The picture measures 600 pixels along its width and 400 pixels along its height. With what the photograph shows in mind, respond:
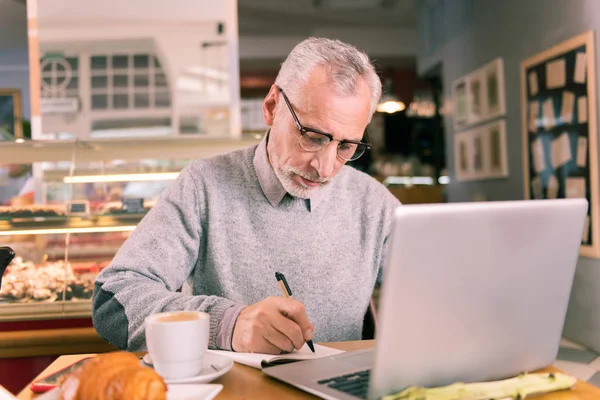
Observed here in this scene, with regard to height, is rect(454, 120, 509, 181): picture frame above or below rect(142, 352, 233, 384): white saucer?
above

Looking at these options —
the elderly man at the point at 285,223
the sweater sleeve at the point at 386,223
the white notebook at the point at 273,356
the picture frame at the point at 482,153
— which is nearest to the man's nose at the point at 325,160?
the elderly man at the point at 285,223

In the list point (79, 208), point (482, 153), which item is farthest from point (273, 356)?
point (482, 153)

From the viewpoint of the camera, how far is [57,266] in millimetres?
2416

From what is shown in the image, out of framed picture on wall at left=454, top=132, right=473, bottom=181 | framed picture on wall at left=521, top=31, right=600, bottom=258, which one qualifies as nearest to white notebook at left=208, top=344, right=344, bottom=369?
framed picture on wall at left=521, top=31, right=600, bottom=258

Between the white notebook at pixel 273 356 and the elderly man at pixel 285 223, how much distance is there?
154 millimetres

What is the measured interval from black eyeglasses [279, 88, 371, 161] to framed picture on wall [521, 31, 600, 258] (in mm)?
2528

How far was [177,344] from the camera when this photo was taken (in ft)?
2.78

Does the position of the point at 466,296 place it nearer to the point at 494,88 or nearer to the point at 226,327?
the point at 226,327

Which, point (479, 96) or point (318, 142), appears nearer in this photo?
point (318, 142)

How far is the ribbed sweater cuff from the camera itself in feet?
3.55

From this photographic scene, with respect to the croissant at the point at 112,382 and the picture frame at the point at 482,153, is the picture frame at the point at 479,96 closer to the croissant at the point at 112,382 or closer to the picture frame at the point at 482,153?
the picture frame at the point at 482,153

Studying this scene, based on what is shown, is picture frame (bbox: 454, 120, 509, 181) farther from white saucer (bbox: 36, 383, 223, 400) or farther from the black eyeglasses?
white saucer (bbox: 36, 383, 223, 400)

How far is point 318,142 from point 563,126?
316 centimetres

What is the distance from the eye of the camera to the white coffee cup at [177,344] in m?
0.84
